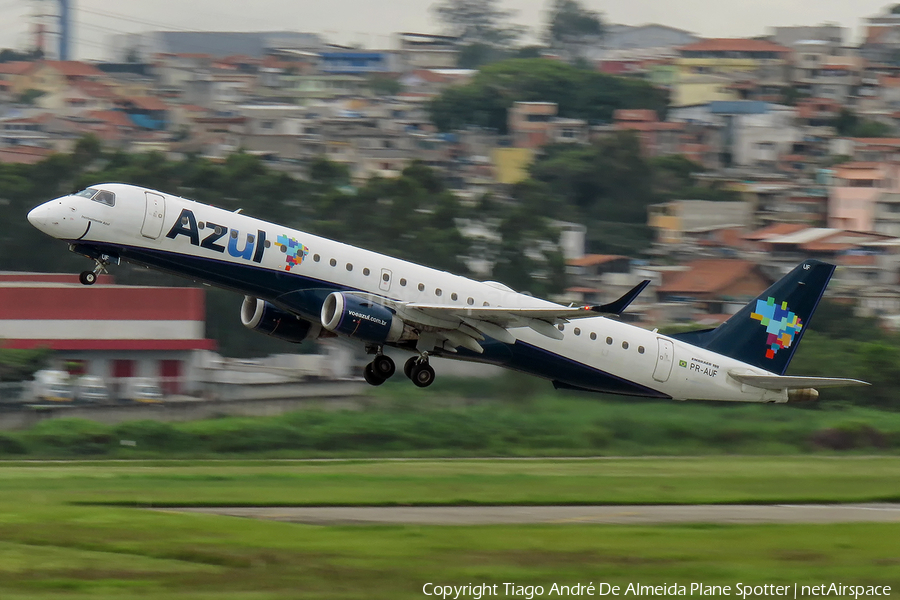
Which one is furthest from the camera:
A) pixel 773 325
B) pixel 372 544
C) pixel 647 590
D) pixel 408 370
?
pixel 773 325

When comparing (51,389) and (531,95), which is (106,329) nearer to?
(51,389)

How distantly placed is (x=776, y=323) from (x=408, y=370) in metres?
12.7

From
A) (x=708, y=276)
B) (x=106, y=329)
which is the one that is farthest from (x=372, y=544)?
(x=708, y=276)

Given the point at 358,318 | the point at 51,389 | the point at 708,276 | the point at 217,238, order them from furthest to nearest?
the point at 708,276
the point at 51,389
the point at 358,318
the point at 217,238

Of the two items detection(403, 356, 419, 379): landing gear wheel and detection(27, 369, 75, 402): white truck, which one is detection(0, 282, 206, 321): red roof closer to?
detection(27, 369, 75, 402): white truck

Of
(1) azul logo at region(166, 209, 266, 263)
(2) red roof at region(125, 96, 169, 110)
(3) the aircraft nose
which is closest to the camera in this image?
(3) the aircraft nose

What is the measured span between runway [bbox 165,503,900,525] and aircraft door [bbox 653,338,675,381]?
7146mm

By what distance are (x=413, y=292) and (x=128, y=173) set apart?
192 ft

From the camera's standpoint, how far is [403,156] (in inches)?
6053

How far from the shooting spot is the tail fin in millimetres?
39844

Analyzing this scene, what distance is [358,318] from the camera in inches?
1278

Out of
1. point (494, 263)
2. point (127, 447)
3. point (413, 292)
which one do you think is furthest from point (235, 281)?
point (494, 263)

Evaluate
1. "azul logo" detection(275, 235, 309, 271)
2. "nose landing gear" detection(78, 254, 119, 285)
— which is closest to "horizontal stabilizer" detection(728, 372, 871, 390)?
"azul logo" detection(275, 235, 309, 271)

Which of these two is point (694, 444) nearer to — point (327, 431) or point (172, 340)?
point (327, 431)
